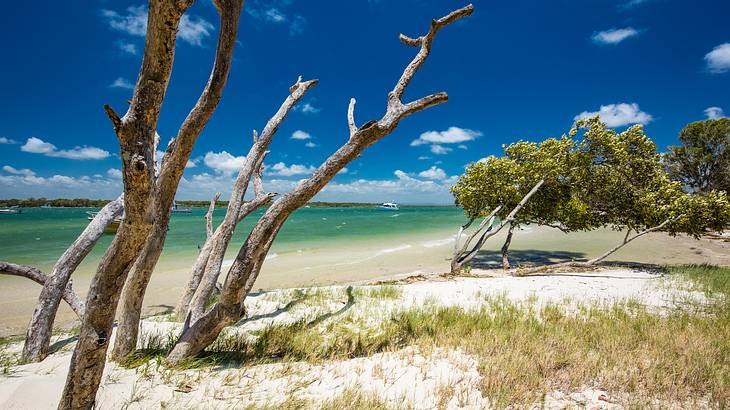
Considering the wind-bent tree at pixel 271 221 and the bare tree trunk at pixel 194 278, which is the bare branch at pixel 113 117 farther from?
the bare tree trunk at pixel 194 278

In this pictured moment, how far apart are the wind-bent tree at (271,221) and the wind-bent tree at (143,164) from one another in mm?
922

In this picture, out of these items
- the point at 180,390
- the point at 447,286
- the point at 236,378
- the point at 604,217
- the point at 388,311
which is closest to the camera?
the point at 180,390

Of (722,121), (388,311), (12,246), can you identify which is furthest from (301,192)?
(722,121)

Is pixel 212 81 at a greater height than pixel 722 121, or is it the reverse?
pixel 722 121

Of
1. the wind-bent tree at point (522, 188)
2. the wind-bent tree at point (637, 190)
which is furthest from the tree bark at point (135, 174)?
the wind-bent tree at point (637, 190)

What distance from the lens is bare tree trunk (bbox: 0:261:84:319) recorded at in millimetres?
4574

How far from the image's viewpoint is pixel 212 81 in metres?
2.77

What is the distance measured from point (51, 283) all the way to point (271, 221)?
153 inches

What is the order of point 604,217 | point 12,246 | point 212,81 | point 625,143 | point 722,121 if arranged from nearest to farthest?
point 212,81 → point 625,143 → point 604,217 → point 12,246 → point 722,121

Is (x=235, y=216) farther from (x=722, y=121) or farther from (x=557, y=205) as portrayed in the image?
(x=722, y=121)

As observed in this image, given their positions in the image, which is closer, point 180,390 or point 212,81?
point 212,81

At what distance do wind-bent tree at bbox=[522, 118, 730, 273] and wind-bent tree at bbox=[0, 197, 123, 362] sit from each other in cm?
1269

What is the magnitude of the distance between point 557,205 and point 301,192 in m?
13.7

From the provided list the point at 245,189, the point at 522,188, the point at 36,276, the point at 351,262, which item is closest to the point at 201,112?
the point at 245,189
